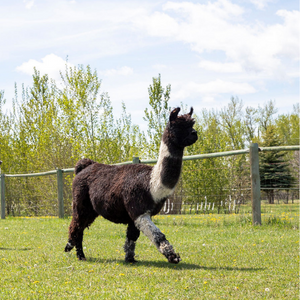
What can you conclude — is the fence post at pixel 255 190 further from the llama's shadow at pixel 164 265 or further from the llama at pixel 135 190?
the llama at pixel 135 190

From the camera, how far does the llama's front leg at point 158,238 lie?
4984mm

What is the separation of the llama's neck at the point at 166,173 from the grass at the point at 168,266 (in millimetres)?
1054

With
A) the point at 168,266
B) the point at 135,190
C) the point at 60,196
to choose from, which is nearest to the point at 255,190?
the point at 168,266

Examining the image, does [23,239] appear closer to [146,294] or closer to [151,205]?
[151,205]

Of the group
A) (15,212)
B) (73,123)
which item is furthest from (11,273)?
(15,212)

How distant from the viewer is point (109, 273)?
519cm

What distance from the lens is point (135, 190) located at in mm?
5621

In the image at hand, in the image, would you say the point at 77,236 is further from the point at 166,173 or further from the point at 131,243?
the point at 166,173

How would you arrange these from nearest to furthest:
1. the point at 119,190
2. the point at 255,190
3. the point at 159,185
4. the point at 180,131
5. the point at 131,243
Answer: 1. the point at 180,131
2. the point at 159,185
3. the point at 119,190
4. the point at 131,243
5. the point at 255,190

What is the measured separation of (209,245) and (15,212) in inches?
523

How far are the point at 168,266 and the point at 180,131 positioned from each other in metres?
1.95

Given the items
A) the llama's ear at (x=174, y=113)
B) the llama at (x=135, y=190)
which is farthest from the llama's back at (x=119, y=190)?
the llama's ear at (x=174, y=113)

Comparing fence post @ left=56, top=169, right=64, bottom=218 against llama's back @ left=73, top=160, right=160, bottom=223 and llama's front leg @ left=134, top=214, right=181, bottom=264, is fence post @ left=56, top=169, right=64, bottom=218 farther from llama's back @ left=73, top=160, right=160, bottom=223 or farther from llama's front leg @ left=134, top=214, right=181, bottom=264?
llama's front leg @ left=134, top=214, right=181, bottom=264

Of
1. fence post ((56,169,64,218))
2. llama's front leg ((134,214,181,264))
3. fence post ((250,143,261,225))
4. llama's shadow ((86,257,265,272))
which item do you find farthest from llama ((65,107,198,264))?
fence post ((56,169,64,218))
